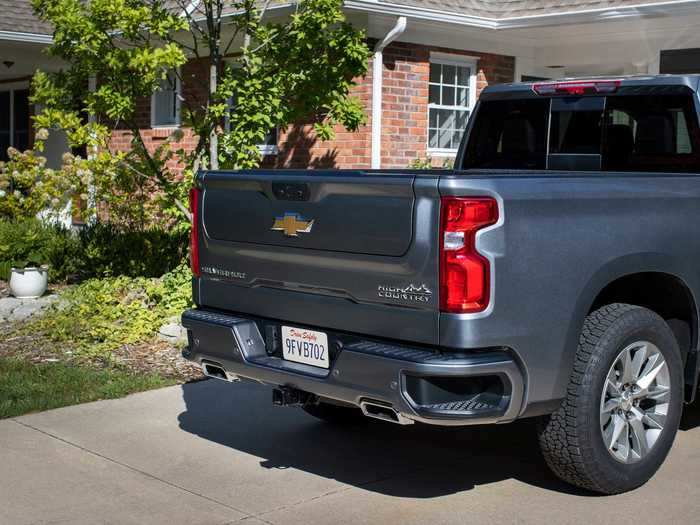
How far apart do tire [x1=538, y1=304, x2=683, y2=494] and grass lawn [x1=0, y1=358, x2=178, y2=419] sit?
3.46 m

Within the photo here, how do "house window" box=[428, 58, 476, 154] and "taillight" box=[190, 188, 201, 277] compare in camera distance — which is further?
"house window" box=[428, 58, 476, 154]

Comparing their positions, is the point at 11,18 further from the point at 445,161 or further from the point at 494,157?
the point at 494,157

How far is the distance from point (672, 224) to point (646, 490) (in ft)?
4.46

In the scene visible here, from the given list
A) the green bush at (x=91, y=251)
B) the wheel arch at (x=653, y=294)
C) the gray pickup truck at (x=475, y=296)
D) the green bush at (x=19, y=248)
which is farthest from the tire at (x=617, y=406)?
the green bush at (x=19, y=248)

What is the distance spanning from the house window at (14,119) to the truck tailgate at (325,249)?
1515cm

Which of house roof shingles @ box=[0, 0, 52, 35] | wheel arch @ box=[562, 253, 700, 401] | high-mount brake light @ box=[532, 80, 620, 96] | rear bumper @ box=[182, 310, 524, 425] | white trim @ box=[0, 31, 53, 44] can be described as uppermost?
house roof shingles @ box=[0, 0, 52, 35]

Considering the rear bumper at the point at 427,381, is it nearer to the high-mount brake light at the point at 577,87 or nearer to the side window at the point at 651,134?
the side window at the point at 651,134

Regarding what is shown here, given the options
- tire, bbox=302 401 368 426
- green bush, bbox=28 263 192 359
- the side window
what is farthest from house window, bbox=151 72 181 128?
the side window

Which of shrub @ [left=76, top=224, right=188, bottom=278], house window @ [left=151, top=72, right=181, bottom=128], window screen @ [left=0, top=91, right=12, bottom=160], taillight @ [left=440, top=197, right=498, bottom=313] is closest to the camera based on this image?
taillight @ [left=440, top=197, right=498, bottom=313]

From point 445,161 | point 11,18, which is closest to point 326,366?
point 445,161

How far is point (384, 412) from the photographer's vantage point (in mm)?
4816

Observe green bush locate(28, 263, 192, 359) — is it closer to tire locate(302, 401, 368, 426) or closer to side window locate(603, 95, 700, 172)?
tire locate(302, 401, 368, 426)

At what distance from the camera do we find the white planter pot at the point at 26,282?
10797 millimetres

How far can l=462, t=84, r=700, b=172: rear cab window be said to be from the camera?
20.0ft
